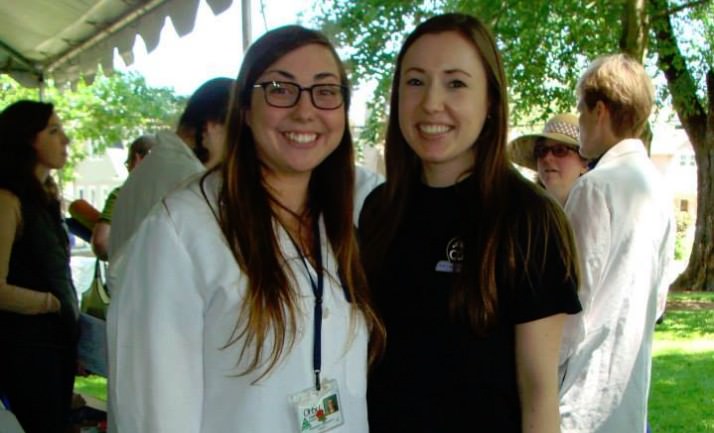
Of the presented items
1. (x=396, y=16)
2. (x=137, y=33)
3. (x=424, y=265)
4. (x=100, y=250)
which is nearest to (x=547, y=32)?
(x=396, y=16)

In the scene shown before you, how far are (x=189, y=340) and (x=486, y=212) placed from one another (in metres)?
0.68

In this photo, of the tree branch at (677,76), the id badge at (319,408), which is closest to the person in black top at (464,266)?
the id badge at (319,408)

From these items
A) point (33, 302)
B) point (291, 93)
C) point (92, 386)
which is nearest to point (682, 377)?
point (92, 386)

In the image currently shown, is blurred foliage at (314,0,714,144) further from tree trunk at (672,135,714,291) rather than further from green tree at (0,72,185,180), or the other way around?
green tree at (0,72,185,180)

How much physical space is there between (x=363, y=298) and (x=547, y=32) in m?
9.22

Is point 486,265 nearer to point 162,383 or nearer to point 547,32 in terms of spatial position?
point 162,383

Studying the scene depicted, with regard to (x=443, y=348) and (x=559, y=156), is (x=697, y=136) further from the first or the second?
(x=443, y=348)

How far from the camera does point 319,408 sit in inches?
60.9

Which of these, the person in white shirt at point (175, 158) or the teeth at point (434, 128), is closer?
the teeth at point (434, 128)

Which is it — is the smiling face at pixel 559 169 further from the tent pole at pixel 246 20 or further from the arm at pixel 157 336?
the arm at pixel 157 336

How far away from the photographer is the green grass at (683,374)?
5762 millimetres

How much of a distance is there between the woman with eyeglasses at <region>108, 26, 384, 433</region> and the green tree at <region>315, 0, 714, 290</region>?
7.78 m

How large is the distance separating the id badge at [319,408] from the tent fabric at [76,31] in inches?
122

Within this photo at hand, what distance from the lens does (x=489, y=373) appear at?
1.58m
